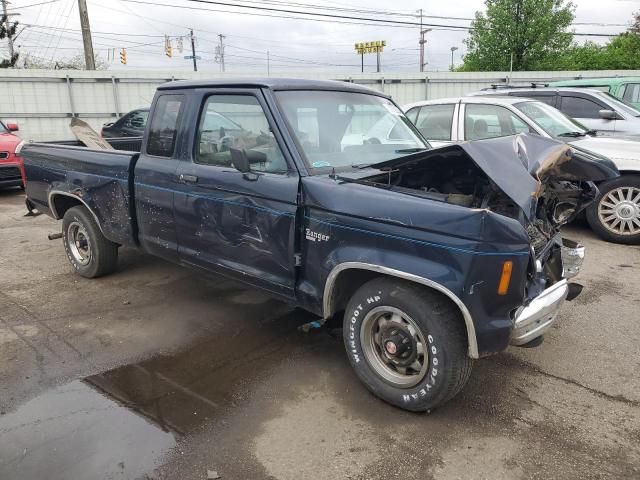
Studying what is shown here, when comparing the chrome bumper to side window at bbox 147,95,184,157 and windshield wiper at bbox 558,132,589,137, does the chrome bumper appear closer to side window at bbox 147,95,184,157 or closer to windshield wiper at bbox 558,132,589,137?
side window at bbox 147,95,184,157

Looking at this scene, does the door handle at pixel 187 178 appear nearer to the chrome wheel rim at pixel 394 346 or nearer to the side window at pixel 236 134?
the side window at pixel 236 134

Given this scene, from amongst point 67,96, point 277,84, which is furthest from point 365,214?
point 67,96

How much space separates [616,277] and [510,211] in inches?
117

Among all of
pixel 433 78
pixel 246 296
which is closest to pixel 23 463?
pixel 246 296

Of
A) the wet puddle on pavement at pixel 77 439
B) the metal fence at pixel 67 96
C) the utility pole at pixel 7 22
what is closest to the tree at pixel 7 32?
the utility pole at pixel 7 22

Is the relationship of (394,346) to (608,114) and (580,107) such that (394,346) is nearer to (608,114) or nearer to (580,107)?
(608,114)

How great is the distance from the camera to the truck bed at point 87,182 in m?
4.83

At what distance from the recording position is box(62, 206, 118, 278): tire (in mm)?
5457

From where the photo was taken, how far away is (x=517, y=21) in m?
28.4

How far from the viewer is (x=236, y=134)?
13.1 ft

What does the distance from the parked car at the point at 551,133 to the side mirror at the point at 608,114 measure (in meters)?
0.92

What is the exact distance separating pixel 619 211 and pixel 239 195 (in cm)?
526

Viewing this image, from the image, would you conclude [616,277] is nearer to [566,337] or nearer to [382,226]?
[566,337]

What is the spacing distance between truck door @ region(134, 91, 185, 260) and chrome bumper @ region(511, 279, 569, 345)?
2.83 meters
